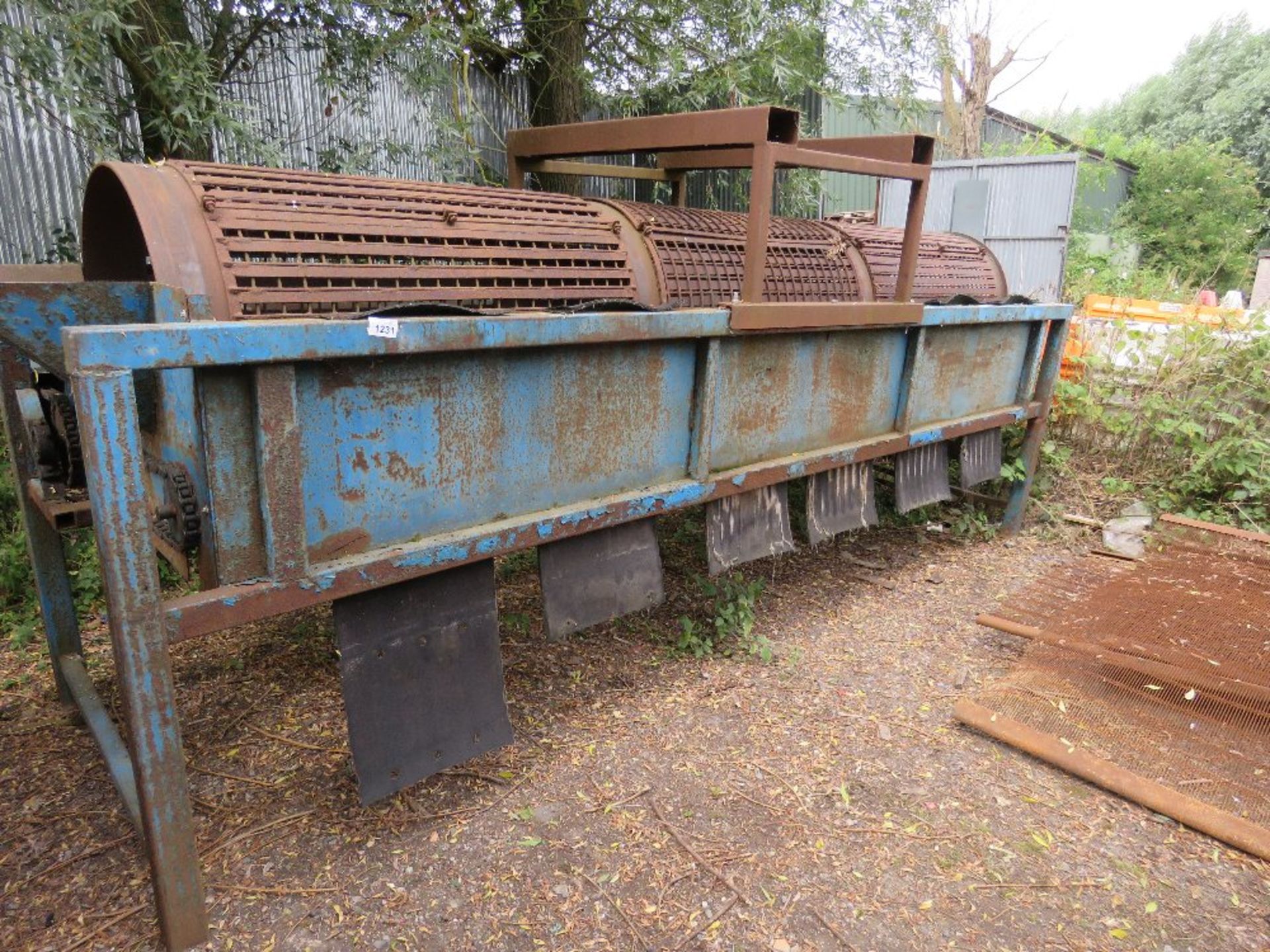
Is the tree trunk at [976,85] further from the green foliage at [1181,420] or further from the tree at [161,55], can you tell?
the tree at [161,55]

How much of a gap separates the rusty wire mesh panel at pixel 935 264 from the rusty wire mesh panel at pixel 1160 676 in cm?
151

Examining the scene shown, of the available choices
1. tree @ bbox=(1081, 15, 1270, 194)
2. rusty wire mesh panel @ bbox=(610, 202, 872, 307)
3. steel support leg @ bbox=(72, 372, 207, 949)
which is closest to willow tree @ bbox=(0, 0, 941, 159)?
rusty wire mesh panel @ bbox=(610, 202, 872, 307)

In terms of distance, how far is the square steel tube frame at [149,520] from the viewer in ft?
4.70

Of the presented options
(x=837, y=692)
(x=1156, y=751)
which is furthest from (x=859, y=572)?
(x=1156, y=751)

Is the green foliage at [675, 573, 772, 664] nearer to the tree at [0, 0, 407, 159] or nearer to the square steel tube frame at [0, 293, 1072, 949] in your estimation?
the square steel tube frame at [0, 293, 1072, 949]

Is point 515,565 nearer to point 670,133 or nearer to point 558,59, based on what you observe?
point 670,133

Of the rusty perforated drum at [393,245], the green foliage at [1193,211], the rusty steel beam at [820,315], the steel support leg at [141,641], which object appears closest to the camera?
the steel support leg at [141,641]

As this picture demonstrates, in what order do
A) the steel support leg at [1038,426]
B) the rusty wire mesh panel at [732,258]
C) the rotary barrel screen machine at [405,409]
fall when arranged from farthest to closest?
the steel support leg at [1038,426] < the rusty wire mesh panel at [732,258] < the rotary barrel screen machine at [405,409]

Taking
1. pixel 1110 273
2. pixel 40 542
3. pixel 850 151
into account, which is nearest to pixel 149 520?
pixel 40 542

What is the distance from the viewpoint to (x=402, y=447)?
6.12 ft

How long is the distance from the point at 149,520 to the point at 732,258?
7.08 feet

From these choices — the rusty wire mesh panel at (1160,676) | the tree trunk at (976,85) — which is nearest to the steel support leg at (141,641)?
the rusty wire mesh panel at (1160,676)

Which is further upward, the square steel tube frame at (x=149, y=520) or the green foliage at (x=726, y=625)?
the square steel tube frame at (x=149, y=520)

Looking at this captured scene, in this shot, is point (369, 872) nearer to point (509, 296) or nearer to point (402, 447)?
point (402, 447)
